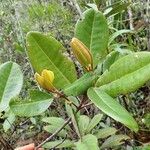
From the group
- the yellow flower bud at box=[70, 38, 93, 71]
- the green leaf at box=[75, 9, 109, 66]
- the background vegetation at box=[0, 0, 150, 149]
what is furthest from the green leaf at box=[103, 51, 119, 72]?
the background vegetation at box=[0, 0, 150, 149]

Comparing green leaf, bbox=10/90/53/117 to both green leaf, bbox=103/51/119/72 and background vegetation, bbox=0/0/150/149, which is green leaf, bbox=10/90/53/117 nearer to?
green leaf, bbox=103/51/119/72

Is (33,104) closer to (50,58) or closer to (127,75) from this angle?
(50,58)

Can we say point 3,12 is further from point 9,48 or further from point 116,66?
point 116,66

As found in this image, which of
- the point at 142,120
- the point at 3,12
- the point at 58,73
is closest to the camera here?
the point at 58,73

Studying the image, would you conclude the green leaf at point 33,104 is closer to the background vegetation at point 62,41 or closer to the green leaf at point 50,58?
the green leaf at point 50,58

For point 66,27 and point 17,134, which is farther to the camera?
point 66,27

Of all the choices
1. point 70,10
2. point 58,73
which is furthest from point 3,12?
point 58,73

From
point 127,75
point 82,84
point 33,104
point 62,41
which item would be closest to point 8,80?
point 33,104
